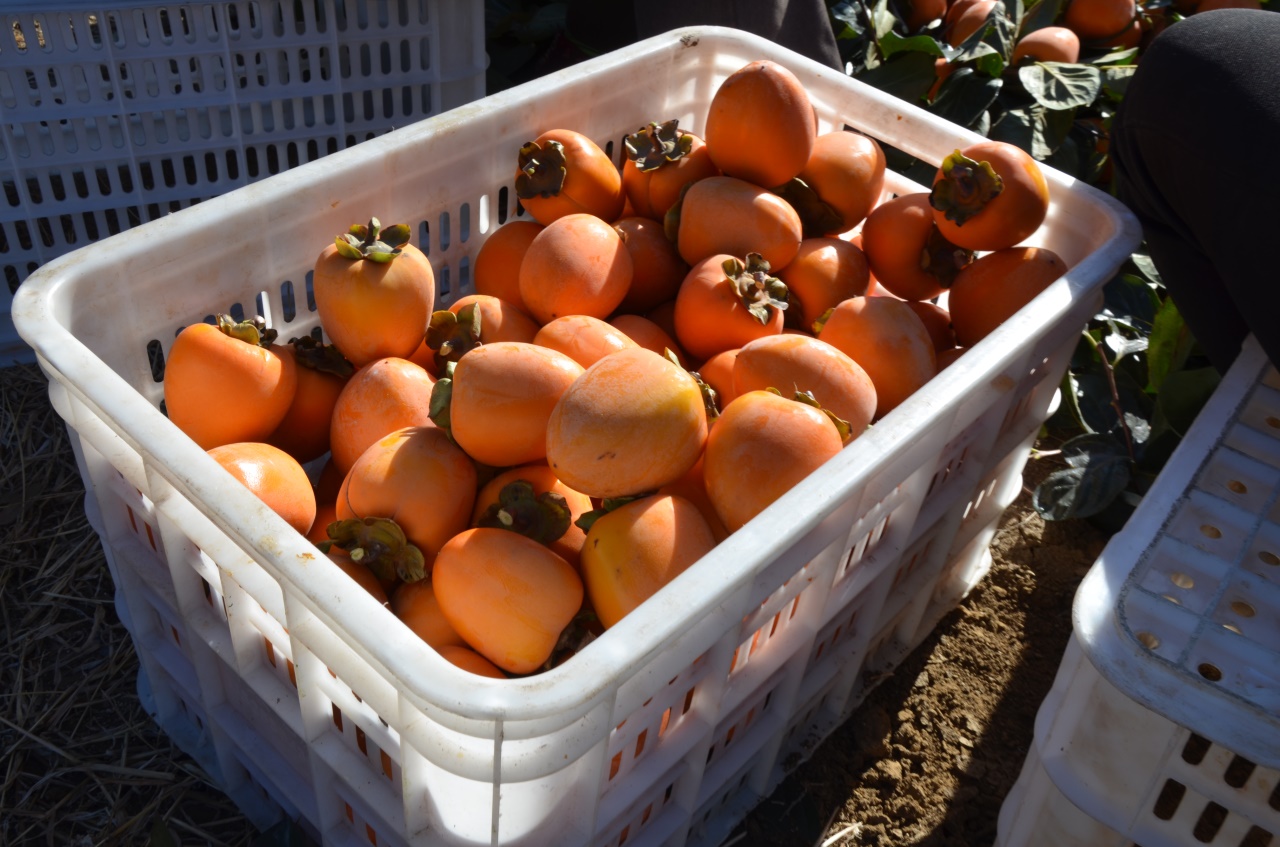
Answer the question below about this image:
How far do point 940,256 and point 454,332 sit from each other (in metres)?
0.62

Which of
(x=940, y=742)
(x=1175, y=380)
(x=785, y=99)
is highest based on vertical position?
(x=785, y=99)

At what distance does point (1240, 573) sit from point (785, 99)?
0.73 metres

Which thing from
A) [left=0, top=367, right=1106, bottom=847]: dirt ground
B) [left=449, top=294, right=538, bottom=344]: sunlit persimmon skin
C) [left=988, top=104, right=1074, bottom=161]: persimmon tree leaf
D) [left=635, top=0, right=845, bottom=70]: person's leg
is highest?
[left=635, top=0, right=845, bottom=70]: person's leg

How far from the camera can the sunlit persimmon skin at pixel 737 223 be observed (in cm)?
132

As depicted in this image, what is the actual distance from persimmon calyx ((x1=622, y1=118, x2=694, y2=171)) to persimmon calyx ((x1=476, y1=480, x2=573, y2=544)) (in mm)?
593

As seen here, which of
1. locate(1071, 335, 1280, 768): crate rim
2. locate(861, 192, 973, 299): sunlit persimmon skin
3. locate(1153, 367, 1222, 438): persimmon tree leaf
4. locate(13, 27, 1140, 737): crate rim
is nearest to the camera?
locate(13, 27, 1140, 737): crate rim

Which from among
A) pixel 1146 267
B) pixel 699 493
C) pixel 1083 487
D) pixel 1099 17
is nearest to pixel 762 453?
pixel 699 493

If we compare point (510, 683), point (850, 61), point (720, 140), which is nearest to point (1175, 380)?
point (720, 140)

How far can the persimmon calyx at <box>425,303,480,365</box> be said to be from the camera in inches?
47.6

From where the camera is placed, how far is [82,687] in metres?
1.43

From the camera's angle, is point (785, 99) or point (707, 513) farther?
point (785, 99)

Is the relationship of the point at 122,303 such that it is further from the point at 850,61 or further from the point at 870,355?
the point at 850,61

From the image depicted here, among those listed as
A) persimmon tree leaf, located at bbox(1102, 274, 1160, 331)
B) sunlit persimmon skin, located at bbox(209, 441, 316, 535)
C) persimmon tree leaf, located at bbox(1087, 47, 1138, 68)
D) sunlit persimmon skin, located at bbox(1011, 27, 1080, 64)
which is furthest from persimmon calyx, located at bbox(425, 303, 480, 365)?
persimmon tree leaf, located at bbox(1087, 47, 1138, 68)

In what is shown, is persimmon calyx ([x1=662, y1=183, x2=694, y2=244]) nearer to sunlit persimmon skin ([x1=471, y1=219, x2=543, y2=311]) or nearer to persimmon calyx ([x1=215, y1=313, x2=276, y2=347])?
sunlit persimmon skin ([x1=471, y1=219, x2=543, y2=311])
